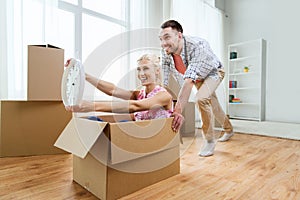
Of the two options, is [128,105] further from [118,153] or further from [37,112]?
[37,112]

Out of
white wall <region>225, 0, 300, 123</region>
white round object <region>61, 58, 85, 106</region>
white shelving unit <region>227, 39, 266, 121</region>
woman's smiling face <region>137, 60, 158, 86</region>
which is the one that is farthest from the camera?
white shelving unit <region>227, 39, 266, 121</region>

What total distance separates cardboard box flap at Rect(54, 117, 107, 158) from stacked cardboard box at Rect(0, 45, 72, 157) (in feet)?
1.68

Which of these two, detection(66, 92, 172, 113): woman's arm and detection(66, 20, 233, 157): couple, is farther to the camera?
detection(66, 20, 233, 157): couple

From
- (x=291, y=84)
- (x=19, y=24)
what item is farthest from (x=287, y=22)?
(x=19, y=24)

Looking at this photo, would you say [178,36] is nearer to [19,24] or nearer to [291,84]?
[19,24]

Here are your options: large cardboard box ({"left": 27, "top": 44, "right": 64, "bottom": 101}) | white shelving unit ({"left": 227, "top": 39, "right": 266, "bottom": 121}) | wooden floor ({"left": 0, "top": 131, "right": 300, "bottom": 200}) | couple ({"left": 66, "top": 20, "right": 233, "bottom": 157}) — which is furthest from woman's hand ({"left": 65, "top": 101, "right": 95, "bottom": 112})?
white shelving unit ({"left": 227, "top": 39, "right": 266, "bottom": 121})

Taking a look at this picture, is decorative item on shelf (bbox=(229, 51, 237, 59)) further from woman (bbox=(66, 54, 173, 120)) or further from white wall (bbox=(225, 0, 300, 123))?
woman (bbox=(66, 54, 173, 120))

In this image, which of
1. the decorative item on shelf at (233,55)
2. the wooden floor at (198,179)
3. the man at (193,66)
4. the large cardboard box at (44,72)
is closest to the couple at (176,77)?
the man at (193,66)

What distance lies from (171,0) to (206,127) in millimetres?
1916

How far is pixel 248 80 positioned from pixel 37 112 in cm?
330

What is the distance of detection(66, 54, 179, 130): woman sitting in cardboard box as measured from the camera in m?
0.87

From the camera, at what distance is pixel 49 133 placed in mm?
1316

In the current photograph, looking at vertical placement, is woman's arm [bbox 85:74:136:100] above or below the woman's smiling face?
below

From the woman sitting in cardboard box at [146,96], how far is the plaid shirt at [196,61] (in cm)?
23
